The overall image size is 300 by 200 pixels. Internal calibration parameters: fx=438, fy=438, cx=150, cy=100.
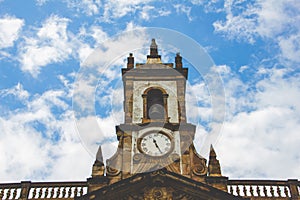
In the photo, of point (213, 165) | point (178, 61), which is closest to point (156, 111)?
point (178, 61)

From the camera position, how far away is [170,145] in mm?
20578

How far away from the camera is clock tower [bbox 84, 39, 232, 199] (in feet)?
61.4

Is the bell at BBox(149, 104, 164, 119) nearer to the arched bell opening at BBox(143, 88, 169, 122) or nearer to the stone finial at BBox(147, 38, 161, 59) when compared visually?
the arched bell opening at BBox(143, 88, 169, 122)

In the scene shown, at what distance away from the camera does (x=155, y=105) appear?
74.5 feet

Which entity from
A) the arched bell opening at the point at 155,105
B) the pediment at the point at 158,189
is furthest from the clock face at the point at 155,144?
the pediment at the point at 158,189

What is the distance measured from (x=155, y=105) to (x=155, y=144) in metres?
2.85

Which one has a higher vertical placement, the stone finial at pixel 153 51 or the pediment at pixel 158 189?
the stone finial at pixel 153 51

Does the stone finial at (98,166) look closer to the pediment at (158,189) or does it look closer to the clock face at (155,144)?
the pediment at (158,189)

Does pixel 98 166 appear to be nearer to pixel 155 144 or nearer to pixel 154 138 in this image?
pixel 155 144

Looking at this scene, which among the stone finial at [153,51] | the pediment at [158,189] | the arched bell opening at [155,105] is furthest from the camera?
the stone finial at [153,51]

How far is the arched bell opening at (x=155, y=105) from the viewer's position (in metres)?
22.0

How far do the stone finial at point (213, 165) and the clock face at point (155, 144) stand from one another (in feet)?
6.49

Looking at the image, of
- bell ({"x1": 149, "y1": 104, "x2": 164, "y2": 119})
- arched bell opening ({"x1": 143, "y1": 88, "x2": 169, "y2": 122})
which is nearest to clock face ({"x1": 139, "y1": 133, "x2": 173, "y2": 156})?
arched bell opening ({"x1": 143, "y1": 88, "x2": 169, "y2": 122})

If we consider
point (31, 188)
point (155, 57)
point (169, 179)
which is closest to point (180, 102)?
point (155, 57)
